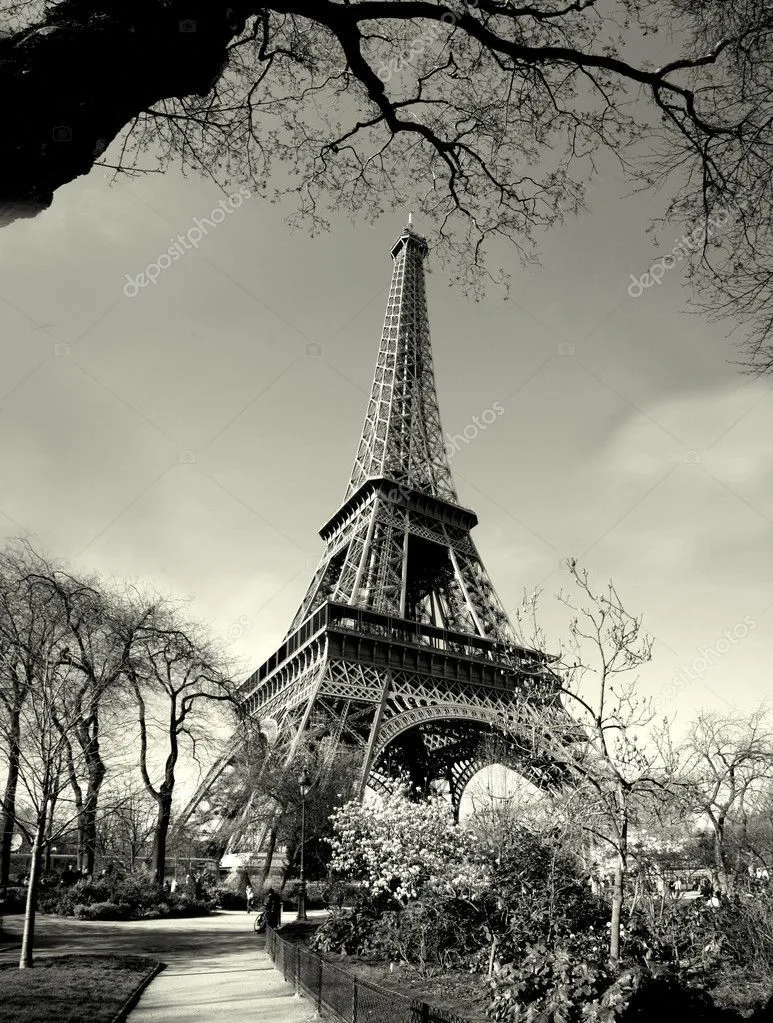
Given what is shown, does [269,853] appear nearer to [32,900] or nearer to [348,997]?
[32,900]

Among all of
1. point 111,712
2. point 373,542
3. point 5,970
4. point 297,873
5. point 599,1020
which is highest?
point 373,542

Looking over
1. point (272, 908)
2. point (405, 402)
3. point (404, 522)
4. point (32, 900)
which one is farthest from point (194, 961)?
point (405, 402)

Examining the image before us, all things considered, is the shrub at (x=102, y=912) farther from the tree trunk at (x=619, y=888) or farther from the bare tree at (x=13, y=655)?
the tree trunk at (x=619, y=888)

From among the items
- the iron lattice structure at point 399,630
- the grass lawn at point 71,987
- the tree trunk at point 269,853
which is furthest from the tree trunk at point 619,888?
the tree trunk at point 269,853

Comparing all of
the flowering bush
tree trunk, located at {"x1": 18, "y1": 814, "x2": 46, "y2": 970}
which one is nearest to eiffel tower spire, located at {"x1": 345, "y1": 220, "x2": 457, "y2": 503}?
the flowering bush

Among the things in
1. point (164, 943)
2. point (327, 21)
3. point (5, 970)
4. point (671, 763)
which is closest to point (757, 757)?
point (671, 763)

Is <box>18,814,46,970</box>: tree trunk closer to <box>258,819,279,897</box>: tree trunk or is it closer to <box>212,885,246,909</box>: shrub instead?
<box>258,819,279,897</box>: tree trunk

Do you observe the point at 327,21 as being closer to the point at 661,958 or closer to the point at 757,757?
the point at 661,958
